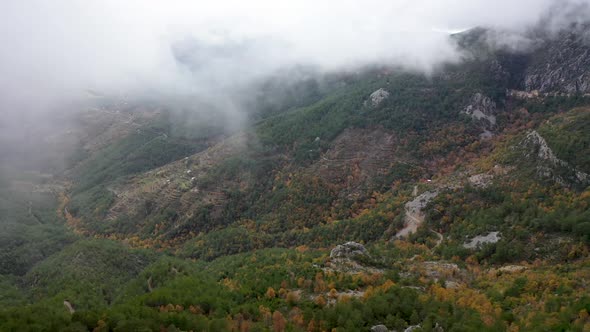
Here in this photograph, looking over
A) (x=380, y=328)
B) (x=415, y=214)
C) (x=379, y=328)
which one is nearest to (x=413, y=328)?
(x=380, y=328)

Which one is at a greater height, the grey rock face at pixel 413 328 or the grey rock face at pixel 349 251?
the grey rock face at pixel 413 328

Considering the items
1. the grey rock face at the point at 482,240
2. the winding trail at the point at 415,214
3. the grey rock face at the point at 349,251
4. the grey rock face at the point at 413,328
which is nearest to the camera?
the grey rock face at the point at 413,328

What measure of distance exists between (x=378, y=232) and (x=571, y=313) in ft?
334

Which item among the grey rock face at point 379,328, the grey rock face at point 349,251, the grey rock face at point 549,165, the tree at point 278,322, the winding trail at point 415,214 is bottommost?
the winding trail at point 415,214

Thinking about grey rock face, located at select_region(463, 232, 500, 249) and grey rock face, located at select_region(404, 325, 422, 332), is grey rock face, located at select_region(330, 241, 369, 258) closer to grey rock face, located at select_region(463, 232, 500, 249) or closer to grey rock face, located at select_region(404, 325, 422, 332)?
grey rock face, located at select_region(463, 232, 500, 249)

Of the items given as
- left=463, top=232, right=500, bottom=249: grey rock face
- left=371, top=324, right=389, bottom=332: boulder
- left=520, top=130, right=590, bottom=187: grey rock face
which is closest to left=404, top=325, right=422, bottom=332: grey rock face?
left=371, top=324, right=389, bottom=332: boulder

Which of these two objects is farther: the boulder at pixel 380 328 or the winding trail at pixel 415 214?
the winding trail at pixel 415 214

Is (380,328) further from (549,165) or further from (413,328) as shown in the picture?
(549,165)

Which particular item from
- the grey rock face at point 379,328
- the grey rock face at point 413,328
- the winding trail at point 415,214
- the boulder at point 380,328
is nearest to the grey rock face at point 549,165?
the winding trail at point 415,214

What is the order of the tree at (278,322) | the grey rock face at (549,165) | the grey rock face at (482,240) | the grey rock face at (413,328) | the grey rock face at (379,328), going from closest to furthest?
the grey rock face at (413,328) < the grey rock face at (379,328) < the tree at (278,322) < the grey rock face at (482,240) < the grey rock face at (549,165)

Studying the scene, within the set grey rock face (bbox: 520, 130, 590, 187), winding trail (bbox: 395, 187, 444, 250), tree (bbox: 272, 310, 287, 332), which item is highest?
tree (bbox: 272, 310, 287, 332)

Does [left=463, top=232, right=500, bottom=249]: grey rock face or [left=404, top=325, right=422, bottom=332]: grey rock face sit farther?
[left=463, top=232, right=500, bottom=249]: grey rock face

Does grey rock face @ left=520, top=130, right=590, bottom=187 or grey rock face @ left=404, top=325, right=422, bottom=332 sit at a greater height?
grey rock face @ left=404, top=325, right=422, bottom=332

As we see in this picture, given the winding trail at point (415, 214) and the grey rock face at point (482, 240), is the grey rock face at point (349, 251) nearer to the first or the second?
the winding trail at point (415, 214)
